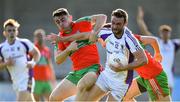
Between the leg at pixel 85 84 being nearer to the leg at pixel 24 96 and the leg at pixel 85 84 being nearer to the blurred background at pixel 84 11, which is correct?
the leg at pixel 24 96

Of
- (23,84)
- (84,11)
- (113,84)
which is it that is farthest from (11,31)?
(84,11)

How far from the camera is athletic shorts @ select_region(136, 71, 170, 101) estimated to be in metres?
10.1

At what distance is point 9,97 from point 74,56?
22.7ft

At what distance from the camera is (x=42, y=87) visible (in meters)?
14.6

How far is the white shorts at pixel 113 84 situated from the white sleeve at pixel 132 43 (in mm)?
528

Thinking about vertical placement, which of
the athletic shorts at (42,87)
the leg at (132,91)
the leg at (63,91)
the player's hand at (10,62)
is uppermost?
the player's hand at (10,62)

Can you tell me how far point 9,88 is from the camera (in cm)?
1762

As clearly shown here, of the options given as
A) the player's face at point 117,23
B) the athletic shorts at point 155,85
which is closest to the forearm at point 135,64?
the player's face at point 117,23

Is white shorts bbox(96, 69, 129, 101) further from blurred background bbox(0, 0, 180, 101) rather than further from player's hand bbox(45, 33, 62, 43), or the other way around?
blurred background bbox(0, 0, 180, 101)

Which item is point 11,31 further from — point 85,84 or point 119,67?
point 119,67

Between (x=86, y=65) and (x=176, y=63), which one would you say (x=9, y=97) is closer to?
(x=86, y=65)

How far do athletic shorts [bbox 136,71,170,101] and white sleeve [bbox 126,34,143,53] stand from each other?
1518 millimetres

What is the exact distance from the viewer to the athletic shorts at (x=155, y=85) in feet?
33.1

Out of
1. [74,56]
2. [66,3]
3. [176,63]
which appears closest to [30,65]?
[74,56]
